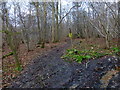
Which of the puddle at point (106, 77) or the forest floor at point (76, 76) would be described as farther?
the forest floor at point (76, 76)

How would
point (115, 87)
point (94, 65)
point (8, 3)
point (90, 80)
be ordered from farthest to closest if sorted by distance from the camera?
point (8, 3), point (94, 65), point (90, 80), point (115, 87)

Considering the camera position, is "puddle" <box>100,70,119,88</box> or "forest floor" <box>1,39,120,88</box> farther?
"forest floor" <box>1,39,120,88</box>

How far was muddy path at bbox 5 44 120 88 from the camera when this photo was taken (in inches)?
220

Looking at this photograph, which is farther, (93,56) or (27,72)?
(93,56)

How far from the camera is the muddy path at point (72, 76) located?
5.60 meters

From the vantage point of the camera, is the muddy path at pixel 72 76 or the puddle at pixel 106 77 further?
the muddy path at pixel 72 76

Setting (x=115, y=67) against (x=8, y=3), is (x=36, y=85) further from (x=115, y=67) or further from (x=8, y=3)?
(x=8, y=3)

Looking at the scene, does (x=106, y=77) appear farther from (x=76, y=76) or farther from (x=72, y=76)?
(x=72, y=76)

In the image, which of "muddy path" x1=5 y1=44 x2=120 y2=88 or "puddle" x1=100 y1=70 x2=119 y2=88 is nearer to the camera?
"puddle" x1=100 y1=70 x2=119 y2=88

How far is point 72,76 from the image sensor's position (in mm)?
6391

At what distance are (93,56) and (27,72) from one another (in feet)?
14.9

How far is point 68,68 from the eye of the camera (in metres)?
7.43

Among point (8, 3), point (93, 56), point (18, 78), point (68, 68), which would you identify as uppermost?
point (8, 3)

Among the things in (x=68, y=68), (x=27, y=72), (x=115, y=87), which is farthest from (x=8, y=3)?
(x=115, y=87)
